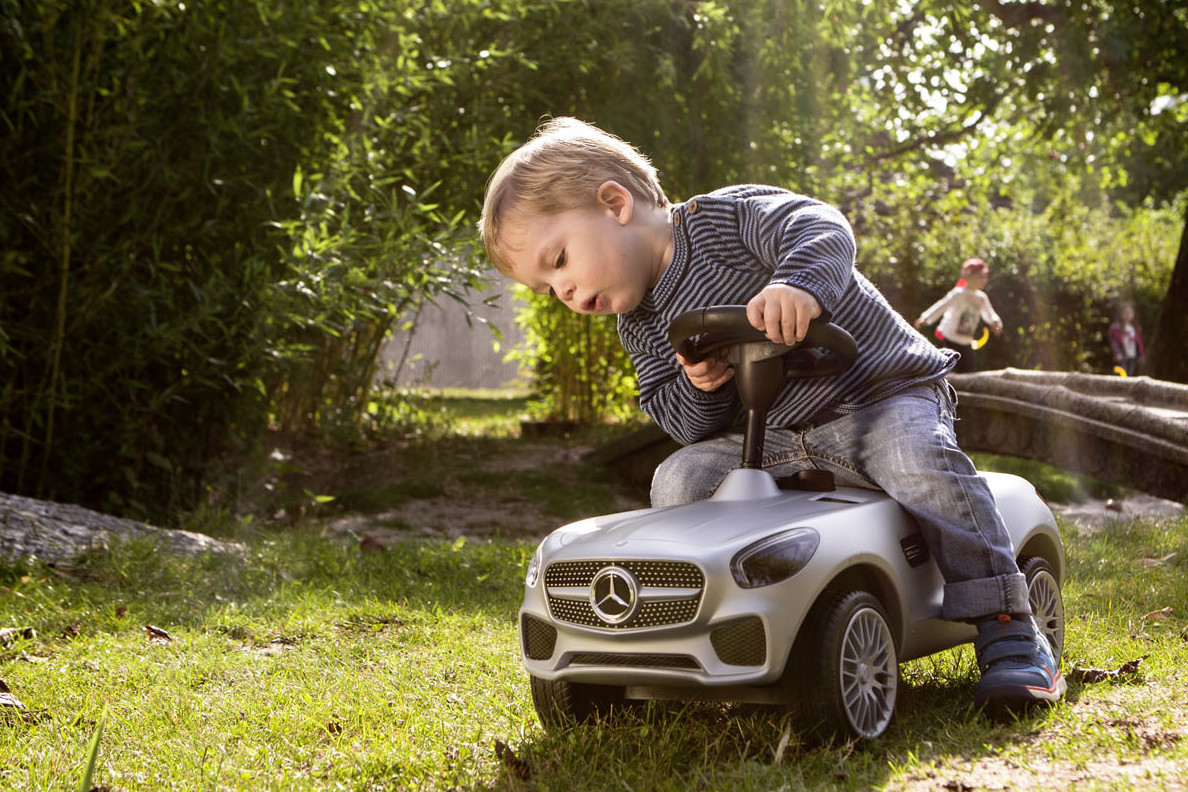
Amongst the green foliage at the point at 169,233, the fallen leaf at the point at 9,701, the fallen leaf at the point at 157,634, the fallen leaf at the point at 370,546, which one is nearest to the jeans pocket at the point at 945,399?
the fallen leaf at the point at 9,701

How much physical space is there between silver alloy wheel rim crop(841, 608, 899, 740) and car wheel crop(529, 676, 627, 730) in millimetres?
486

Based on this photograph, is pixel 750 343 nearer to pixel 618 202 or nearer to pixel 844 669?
pixel 618 202

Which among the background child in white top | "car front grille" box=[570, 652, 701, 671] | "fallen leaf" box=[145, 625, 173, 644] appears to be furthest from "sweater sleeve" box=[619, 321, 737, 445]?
the background child in white top

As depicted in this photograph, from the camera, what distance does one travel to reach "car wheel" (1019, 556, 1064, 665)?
9.52 feet

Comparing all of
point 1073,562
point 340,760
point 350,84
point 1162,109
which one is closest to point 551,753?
point 340,760

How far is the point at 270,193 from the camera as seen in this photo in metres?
6.49

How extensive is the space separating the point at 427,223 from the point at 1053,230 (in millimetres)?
13290

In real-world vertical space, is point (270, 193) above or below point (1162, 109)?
below

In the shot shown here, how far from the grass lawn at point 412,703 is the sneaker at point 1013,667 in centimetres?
5

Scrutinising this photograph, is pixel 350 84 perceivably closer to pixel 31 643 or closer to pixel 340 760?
pixel 31 643

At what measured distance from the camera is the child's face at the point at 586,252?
261 centimetres

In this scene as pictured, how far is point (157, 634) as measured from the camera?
3.87 m

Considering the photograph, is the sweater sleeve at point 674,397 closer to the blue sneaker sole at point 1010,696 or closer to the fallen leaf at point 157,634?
the blue sneaker sole at point 1010,696

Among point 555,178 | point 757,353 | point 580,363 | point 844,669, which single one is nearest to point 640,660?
point 844,669
